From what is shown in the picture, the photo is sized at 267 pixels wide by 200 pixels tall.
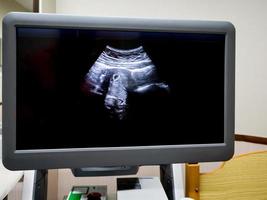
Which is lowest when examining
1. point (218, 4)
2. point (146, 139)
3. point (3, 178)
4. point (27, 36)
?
point (3, 178)

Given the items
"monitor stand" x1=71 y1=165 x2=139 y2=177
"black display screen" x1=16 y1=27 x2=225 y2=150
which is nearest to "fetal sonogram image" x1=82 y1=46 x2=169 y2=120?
"black display screen" x1=16 y1=27 x2=225 y2=150

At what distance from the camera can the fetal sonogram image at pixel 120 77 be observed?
25.6 inches

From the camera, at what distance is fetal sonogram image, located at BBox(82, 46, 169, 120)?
65 centimetres

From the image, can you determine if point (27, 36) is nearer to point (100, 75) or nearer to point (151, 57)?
point (100, 75)

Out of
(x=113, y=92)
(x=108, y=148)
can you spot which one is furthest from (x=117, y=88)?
(x=108, y=148)

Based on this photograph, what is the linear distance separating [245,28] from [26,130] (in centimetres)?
130

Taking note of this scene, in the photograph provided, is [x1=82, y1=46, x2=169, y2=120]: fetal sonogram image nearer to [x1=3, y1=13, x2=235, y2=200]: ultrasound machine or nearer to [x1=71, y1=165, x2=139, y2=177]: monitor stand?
[x1=3, y1=13, x2=235, y2=200]: ultrasound machine

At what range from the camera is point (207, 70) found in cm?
70

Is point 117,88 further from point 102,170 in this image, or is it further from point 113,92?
point 102,170

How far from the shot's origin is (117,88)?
0.66 metres

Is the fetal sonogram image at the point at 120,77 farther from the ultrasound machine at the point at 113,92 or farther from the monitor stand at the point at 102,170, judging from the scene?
the monitor stand at the point at 102,170

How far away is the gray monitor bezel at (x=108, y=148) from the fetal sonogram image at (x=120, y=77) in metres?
0.07

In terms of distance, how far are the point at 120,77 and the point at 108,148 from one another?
17 cm

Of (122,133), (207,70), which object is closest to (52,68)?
(122,133)
